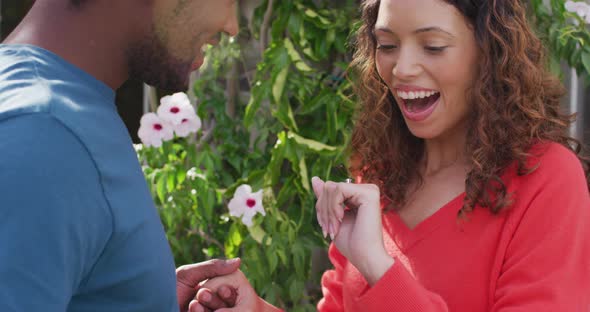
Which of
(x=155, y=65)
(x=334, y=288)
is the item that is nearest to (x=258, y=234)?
(x=334, y=288)

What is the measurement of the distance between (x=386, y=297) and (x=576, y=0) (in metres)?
1.64

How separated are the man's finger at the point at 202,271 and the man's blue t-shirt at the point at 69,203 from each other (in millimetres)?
580

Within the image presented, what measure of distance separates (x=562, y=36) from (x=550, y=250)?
4.24 feet

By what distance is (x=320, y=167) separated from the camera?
104 inches

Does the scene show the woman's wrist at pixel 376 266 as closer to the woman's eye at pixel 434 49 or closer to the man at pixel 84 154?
the woman's eye at pixel 434 49

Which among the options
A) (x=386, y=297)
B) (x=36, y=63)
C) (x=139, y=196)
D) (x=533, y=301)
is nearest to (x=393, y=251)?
(x=386, y=297)

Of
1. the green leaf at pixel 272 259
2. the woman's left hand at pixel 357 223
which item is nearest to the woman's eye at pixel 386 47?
the woman's left hand at pixel 357 223

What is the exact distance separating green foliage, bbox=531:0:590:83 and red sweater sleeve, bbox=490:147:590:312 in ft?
3.71

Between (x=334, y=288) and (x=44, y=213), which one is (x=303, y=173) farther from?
(x=44, y=213)

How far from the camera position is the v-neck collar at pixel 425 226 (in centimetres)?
163

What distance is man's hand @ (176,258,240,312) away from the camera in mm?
1586

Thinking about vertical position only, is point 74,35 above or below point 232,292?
above

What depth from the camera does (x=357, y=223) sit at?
4.95ft

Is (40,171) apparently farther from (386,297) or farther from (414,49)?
(414,49)
